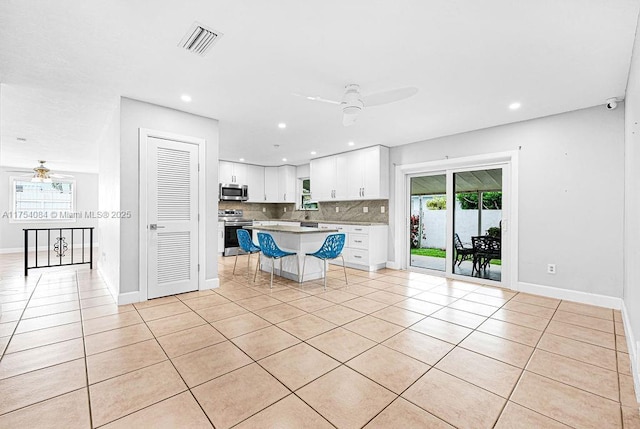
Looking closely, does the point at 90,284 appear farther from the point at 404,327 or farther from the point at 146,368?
the point at 404,327

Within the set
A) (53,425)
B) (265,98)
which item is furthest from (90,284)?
(265,98)

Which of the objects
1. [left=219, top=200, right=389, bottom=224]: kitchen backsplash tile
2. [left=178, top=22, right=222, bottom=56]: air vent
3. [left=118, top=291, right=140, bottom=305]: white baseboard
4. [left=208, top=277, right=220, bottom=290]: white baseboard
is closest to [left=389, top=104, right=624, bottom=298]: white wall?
[left=219, top=200, right=389, bottom=224]: kitchen backsplash tile

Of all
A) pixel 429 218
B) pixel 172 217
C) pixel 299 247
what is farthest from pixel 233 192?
pixel 429 218

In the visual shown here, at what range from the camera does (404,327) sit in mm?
2820

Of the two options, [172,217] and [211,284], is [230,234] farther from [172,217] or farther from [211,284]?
[172,217]

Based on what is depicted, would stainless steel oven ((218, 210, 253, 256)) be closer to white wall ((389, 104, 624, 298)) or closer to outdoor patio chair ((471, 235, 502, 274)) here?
outdoor patio chair ((471, 235, 502, 274))

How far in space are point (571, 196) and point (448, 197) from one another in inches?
65.0

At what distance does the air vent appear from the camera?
7.04ft

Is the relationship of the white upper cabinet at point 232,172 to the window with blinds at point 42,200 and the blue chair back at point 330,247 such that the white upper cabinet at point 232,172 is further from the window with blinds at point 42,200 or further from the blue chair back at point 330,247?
the window with blinds at point 42,200

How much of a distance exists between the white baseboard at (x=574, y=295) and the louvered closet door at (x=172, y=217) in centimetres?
472

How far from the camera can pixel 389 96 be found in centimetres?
255

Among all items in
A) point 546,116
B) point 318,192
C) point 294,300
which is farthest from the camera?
point 318,192

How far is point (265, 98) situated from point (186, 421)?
3.13 meters

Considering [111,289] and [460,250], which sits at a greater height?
[460,250]
